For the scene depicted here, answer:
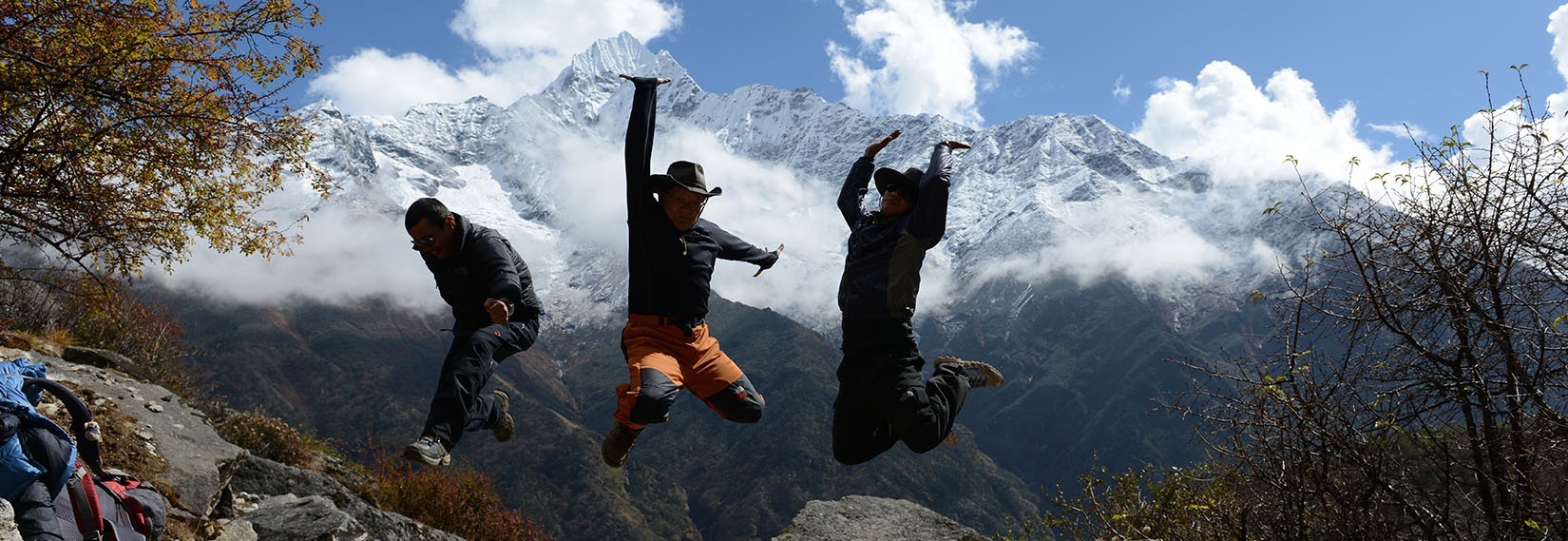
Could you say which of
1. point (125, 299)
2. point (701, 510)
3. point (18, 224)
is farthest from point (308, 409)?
point (18, 224)

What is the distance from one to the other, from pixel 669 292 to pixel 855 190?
2.04m

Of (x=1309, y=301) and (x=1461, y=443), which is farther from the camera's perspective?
(x=1309, y=301)

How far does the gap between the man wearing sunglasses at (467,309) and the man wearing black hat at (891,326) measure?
8.02 ft

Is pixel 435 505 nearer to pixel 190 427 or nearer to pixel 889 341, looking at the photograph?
pixel 190 427

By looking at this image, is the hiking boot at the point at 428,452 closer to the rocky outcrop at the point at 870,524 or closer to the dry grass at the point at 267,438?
the rocky outcrop at the point at 870,524

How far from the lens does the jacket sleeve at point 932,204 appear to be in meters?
5.88

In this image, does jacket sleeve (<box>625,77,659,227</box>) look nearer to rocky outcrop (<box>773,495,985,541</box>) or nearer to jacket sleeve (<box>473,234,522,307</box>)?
jacket sleeve (<box>473,234,522,307</box>)

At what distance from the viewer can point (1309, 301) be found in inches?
254

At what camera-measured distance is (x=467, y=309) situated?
6.07 meters

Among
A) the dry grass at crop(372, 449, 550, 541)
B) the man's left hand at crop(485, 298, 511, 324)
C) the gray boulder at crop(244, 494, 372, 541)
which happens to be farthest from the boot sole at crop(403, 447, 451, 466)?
the dry grass at crop(372, 449, 550, 541)

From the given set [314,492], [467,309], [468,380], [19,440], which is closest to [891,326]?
[468,380]

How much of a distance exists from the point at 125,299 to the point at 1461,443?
83.1 ft

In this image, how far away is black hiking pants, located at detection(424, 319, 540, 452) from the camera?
5.52 metres

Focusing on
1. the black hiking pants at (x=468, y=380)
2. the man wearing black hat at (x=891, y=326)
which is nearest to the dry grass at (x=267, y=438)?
the black hiking pants at (x=468, y=380)
